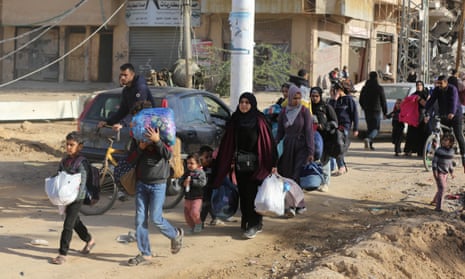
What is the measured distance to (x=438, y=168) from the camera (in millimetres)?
9797

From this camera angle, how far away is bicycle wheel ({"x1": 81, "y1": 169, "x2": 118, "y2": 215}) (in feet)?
29.9

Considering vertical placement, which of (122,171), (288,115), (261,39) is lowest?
(122,171)

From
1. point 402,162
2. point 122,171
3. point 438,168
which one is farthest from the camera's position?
point 402,162

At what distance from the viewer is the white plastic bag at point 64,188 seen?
658cm

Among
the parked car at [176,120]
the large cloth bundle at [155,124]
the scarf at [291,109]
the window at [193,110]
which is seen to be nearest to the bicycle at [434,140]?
the parked car at [176,120]

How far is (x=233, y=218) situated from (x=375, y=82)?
7692mm

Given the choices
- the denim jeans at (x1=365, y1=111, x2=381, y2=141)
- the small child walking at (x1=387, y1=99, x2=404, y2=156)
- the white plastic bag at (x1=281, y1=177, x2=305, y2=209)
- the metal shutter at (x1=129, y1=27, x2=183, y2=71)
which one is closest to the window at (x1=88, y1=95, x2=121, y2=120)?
the white plastic bag at (x1=281, y1=177, x2=305, y2=209)

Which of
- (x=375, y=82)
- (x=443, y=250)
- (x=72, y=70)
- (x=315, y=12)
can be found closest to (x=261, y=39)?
(x=315, y=12)

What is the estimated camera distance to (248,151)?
25.9ft

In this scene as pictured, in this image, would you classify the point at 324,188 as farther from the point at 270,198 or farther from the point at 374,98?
the point at 374,98

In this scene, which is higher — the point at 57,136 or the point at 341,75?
the point at 341,75

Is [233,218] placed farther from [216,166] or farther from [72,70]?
[72,70]

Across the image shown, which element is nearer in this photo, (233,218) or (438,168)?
(233,218)

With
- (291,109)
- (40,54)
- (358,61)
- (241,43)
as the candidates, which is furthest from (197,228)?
(40,54)
